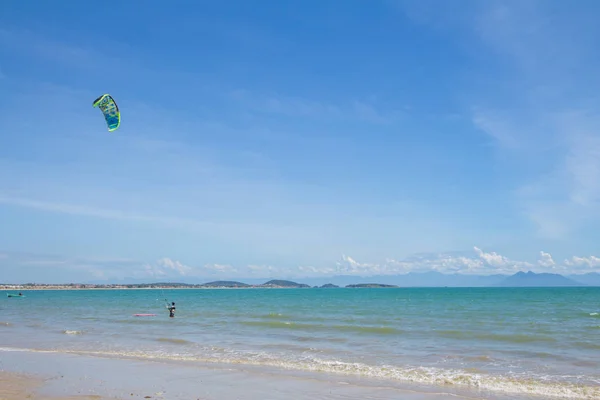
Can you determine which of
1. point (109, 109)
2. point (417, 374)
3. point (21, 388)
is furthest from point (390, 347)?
point (109, 109)

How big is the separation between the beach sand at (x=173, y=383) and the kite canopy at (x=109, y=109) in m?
9.19

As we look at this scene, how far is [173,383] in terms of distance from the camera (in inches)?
548

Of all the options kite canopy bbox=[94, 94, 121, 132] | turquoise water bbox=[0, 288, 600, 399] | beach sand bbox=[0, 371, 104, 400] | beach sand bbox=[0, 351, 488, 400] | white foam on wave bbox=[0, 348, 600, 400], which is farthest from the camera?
kite canopy bbox=[94, 94, 121, 132]

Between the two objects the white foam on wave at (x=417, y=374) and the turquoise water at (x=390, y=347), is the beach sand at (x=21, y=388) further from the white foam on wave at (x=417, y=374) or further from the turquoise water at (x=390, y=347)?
the turquoise water at (x=390, y=347)

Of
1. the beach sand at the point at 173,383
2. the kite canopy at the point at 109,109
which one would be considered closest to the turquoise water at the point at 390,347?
the beach sand at the point at 173,383

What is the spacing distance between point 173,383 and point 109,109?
38.4ft

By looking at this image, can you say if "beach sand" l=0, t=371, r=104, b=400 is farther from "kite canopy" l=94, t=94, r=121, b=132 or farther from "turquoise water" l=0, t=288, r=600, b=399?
"kite canopy" l=94, t=94, r=121, b=132

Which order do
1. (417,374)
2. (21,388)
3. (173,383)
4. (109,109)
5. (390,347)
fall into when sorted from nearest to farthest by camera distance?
1. (21,388)
2. (173,383)
3. (417,374)
4. (109,109)
5. (390,347)

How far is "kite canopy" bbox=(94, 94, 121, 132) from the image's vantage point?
65.5 feet

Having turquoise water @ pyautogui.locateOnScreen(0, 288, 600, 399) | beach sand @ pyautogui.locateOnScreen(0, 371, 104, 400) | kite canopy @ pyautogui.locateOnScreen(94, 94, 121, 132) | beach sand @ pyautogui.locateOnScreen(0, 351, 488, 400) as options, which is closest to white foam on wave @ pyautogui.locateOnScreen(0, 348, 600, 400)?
turquoise water @ pyautogui.locateOnScreen(0, 288, 600, 399)

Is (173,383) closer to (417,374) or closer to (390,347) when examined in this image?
(417,374)

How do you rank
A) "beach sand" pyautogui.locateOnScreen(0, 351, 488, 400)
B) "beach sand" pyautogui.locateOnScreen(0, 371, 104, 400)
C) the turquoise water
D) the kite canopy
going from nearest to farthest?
"beach sand" pyautogui.locateOnScreen(0, 371, 104, 400), "beach sand" pyautogui.locateOnScreen(0, 351, 488, 400), the turquoise water, the kite canopy

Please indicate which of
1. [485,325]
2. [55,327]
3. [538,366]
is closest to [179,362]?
[538,366]

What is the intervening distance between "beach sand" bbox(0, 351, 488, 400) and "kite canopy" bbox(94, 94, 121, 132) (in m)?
9.19
